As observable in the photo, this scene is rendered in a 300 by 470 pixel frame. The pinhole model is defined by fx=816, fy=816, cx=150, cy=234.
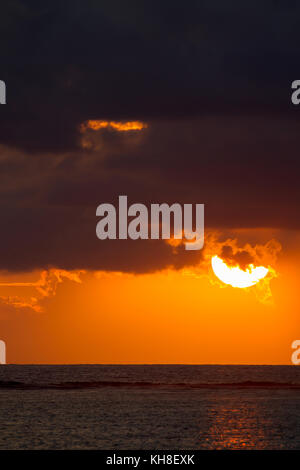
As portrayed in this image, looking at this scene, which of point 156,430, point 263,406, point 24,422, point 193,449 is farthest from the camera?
point 263,406

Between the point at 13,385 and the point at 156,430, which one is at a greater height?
the point at 13,385

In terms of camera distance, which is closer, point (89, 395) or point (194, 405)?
point (194, 405)

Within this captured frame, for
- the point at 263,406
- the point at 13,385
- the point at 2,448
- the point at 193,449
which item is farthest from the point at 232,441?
the point at 13,385

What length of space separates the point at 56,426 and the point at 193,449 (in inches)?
762

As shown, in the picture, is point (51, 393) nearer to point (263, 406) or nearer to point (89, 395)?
point (89, 395)

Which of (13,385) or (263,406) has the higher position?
(13,385)

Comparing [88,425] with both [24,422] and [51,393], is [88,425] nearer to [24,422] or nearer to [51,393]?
[24,422]

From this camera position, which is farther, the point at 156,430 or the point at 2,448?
the point at 156,430

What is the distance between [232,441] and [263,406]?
41.3 meters
